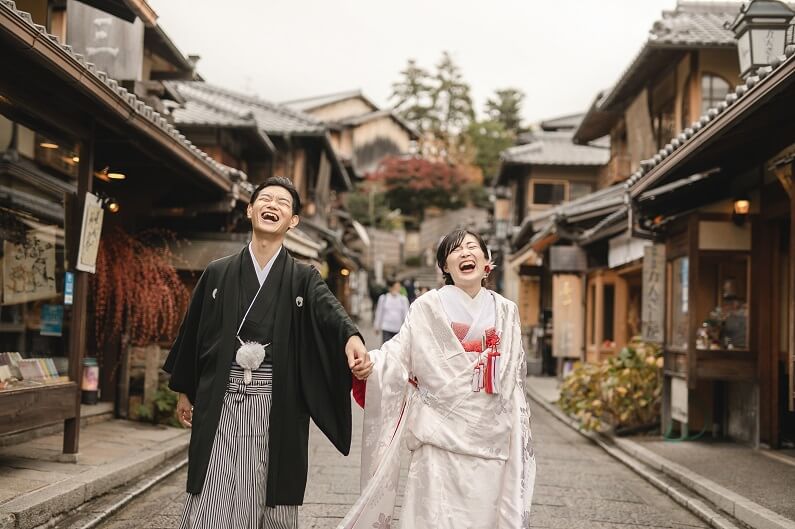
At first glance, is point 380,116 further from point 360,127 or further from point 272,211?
point 272,211

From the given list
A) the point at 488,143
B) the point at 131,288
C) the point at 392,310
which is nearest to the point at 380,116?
the point at 488,143

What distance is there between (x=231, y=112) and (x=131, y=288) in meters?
9.83

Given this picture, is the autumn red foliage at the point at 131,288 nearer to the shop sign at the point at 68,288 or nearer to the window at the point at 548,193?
the shop sign at the point at 68,288

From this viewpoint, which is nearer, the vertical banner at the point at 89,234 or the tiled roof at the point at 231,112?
the vertical banner at the point at 89,234

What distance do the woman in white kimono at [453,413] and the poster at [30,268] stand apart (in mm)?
4574

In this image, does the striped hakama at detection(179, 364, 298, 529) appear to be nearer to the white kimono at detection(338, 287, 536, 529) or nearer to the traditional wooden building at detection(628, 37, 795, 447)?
the white kimono at detection(338, 287, 536, 529)

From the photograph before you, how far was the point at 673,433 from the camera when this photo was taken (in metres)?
11.3

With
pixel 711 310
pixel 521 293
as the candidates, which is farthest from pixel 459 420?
pixel 521 293

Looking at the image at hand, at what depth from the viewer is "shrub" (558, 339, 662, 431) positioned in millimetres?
11359

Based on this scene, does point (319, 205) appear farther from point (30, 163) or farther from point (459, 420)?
point (459, 420)

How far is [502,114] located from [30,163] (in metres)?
45.9

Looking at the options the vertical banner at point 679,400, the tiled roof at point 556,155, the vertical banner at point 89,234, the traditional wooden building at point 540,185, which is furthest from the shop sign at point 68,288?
the tiled roof at point 556,155

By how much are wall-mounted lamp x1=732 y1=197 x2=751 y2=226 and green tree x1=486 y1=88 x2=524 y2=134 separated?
42463 mm

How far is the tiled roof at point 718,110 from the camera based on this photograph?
655 centimetres
